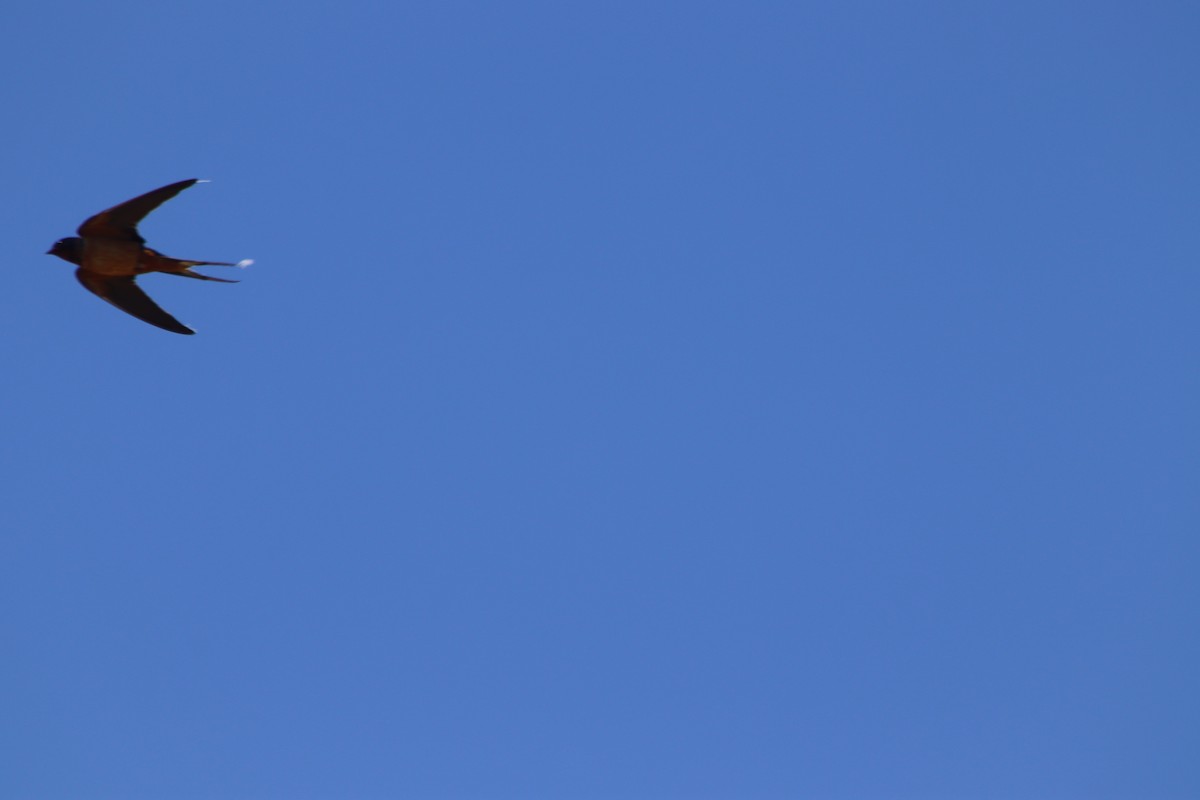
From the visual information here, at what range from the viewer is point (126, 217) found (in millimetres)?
8344

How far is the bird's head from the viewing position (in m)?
8.59

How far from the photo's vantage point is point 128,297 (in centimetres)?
866

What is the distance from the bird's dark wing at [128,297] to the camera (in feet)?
28.2

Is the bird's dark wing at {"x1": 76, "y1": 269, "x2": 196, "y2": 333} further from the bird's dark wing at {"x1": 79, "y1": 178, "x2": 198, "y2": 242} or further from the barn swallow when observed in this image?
the bird's dark wing at {"x1": 79, "y1": 178, "x2": 198, "y2": 242}

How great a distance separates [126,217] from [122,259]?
0.36 meters

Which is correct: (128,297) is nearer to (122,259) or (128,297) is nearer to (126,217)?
(122,259)

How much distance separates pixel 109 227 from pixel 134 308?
2.27 ft

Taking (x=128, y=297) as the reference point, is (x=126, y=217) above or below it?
above

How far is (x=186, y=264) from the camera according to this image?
8.28m

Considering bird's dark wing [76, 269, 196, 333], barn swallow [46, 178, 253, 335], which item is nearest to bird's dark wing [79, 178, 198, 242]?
barn swallow [46, 178, 253, 335]

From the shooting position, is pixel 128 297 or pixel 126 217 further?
pixel 128 297

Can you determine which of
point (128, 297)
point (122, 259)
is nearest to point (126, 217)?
point (122, 259)

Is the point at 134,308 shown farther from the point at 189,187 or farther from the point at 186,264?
the point at 189,187

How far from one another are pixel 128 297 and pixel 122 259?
0.34 m
